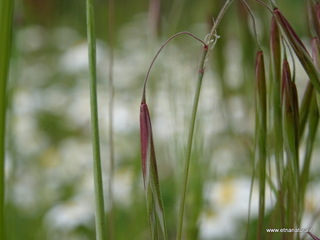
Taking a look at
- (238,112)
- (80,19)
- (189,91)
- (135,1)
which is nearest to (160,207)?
(189,91)

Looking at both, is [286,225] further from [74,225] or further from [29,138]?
[29,138]

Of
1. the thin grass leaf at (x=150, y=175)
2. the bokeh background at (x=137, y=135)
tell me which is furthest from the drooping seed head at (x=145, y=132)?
the bokeh background at (x=137, y=135)

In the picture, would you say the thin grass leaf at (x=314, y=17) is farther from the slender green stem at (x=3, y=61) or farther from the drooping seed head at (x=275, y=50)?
the slender green stem at (x=3, y=61)

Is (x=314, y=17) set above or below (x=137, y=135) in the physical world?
below

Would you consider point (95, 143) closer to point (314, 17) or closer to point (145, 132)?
point (145, 132)

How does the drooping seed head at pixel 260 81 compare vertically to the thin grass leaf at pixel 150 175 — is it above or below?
above

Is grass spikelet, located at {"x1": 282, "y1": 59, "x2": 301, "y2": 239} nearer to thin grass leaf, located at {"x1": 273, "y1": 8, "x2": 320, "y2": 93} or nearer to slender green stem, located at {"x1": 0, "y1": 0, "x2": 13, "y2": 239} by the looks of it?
thin grass leaf, located at {"x1": 273, "y1": 8, "x2": 320, "y2": 93}

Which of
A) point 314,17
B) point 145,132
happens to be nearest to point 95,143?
point 145,132

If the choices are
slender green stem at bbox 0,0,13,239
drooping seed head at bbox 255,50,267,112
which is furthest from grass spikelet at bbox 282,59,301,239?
slender green stem at bbox 0,0,13,239
